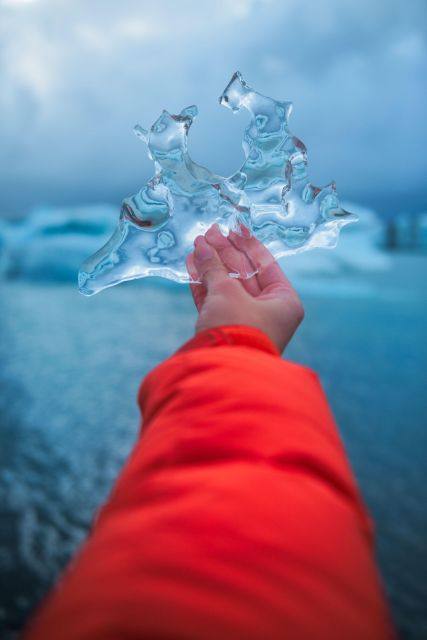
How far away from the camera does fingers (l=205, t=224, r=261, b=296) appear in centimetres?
76

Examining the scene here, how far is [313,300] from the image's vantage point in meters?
8.99

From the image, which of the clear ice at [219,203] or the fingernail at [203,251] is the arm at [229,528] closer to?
the fingernail at [203,251]

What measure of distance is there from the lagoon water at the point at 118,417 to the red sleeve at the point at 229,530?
1956mm

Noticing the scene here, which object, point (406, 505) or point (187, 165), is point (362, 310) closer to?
Answer: point (406, 505)

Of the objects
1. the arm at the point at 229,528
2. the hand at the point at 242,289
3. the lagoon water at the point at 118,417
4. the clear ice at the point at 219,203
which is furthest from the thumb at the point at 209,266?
the lagoon water at the point at 118,417

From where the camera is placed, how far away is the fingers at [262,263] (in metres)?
0.77

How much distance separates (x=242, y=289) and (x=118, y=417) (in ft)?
10.6

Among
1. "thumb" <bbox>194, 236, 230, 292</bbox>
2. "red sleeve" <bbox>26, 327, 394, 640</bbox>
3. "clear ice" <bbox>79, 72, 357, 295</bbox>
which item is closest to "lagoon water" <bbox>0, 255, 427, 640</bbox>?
"clear ice" <bbox>79, 72, 357, 295</bbox>

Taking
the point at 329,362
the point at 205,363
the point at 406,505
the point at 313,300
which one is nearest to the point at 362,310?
the point at 313,300

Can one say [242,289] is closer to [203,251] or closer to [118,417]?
[203,251]

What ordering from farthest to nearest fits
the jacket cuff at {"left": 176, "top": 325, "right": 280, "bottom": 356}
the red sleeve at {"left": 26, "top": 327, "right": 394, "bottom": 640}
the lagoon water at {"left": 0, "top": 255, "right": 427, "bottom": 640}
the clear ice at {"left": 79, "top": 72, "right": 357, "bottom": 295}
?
the lagoon water at {"left": 0, "top": 255, "right": 427, "bottom": 640}, the clear ice at {"left": 79, "top": 72, "right": 357, "bottom": 295}, the jacket cuff at {"left": 176, "top": 325, "right": 280, "bottom": 356}, the red sleeve at {"left": 26, "top": 327, "right": 394, "bottom": 640}

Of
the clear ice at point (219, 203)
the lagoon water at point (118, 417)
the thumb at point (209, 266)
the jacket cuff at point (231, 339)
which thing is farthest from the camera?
the lagoon water at point (118, 417)

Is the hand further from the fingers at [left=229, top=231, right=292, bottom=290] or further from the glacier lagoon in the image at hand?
the glacier lagoon

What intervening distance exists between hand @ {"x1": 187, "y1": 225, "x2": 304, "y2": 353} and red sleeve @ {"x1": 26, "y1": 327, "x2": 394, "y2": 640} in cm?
14
